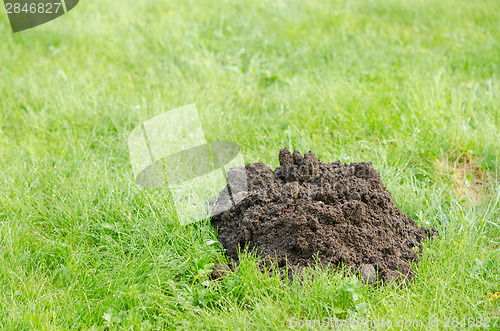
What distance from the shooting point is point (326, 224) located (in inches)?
117

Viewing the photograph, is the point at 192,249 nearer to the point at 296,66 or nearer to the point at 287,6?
the point at 296,66

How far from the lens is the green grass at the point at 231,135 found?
2.74m

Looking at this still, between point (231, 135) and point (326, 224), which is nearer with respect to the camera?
point (326, 224)

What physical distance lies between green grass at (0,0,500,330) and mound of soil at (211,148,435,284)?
134mm

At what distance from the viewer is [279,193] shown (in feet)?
10.4

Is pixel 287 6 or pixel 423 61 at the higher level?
pixel 287 6

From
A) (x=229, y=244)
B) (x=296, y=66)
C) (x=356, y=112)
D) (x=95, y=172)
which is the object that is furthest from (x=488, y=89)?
(x=95, y=172)

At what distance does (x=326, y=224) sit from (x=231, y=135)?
67.9 inches

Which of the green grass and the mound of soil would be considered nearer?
the green grass

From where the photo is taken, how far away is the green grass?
2.74m

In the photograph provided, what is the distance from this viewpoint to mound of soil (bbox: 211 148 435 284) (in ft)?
9.50

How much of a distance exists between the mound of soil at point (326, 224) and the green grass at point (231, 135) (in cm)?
13

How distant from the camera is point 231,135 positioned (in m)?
4.46

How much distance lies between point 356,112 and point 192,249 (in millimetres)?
2278
